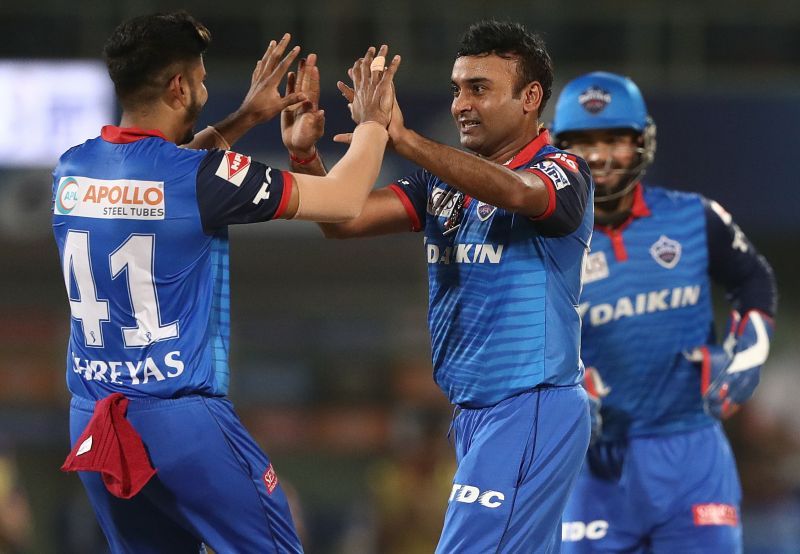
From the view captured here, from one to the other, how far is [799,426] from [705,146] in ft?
11.5

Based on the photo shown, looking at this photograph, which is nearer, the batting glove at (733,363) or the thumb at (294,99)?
the thumb at (294,99)

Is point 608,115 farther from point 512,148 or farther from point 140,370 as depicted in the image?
point 140,370

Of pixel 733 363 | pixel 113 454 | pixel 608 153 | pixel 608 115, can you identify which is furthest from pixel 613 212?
pixel 113 454

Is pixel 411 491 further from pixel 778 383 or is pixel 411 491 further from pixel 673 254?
pixel 778 383

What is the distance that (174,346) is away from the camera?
146 inches

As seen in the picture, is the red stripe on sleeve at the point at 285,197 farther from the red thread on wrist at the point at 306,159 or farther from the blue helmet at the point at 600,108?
the blue helmet at the point at 600,108

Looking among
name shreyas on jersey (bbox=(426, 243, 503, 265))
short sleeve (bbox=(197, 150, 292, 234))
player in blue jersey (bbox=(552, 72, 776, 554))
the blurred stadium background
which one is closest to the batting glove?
player in blue jersey (bbox=(552, 72, 776, 554))

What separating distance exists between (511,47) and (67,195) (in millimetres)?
1506

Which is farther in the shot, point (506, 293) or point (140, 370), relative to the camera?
point (506, 293)

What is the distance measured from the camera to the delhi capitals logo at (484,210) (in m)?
4.08

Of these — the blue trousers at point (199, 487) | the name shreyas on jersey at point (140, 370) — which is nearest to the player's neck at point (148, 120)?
the name shreyas on jersey at point (140, 370)

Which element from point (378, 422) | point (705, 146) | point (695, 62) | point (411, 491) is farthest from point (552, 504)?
point (378, 422)

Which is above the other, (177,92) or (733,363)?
(177,92)

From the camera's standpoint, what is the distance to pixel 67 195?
3791mm
